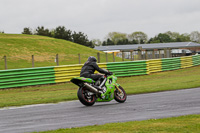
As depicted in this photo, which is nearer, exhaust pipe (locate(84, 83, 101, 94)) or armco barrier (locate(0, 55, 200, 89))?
exhaust pipe (locate(84, 83, 101, 94))

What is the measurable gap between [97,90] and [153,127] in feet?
16.4

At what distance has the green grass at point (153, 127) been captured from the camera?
248 inches

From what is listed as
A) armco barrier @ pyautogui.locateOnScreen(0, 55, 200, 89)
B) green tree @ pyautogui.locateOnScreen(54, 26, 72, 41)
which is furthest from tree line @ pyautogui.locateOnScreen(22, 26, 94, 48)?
armco barrier @ pyautogui.locateOnScreen(0, 55, 200, 89)

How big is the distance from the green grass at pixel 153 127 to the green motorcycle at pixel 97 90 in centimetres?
411

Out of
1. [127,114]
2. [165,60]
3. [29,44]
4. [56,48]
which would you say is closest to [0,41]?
[29,44]

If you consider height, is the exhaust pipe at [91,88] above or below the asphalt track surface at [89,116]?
above

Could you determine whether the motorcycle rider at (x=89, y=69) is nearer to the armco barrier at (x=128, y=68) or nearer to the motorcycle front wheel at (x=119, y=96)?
the motorcycle front wheel at (x=119, y=96)

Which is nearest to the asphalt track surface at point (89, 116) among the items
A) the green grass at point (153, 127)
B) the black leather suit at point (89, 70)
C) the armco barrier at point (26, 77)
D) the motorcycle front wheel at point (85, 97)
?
the motorcycle front wheel at point (85, 97)

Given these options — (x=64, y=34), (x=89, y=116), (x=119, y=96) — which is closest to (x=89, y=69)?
(x=119, y=96)

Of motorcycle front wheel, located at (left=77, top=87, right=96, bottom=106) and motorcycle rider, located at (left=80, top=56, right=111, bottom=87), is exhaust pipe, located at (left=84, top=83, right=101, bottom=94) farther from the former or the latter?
motorcycle rider, located at (left=80, top=56, right=111, bottom=87)

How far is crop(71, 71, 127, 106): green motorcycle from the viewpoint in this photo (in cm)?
1123

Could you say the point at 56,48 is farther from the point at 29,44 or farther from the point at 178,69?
the point at 178,69

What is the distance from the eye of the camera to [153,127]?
6.64m

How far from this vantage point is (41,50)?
51.8 metres
